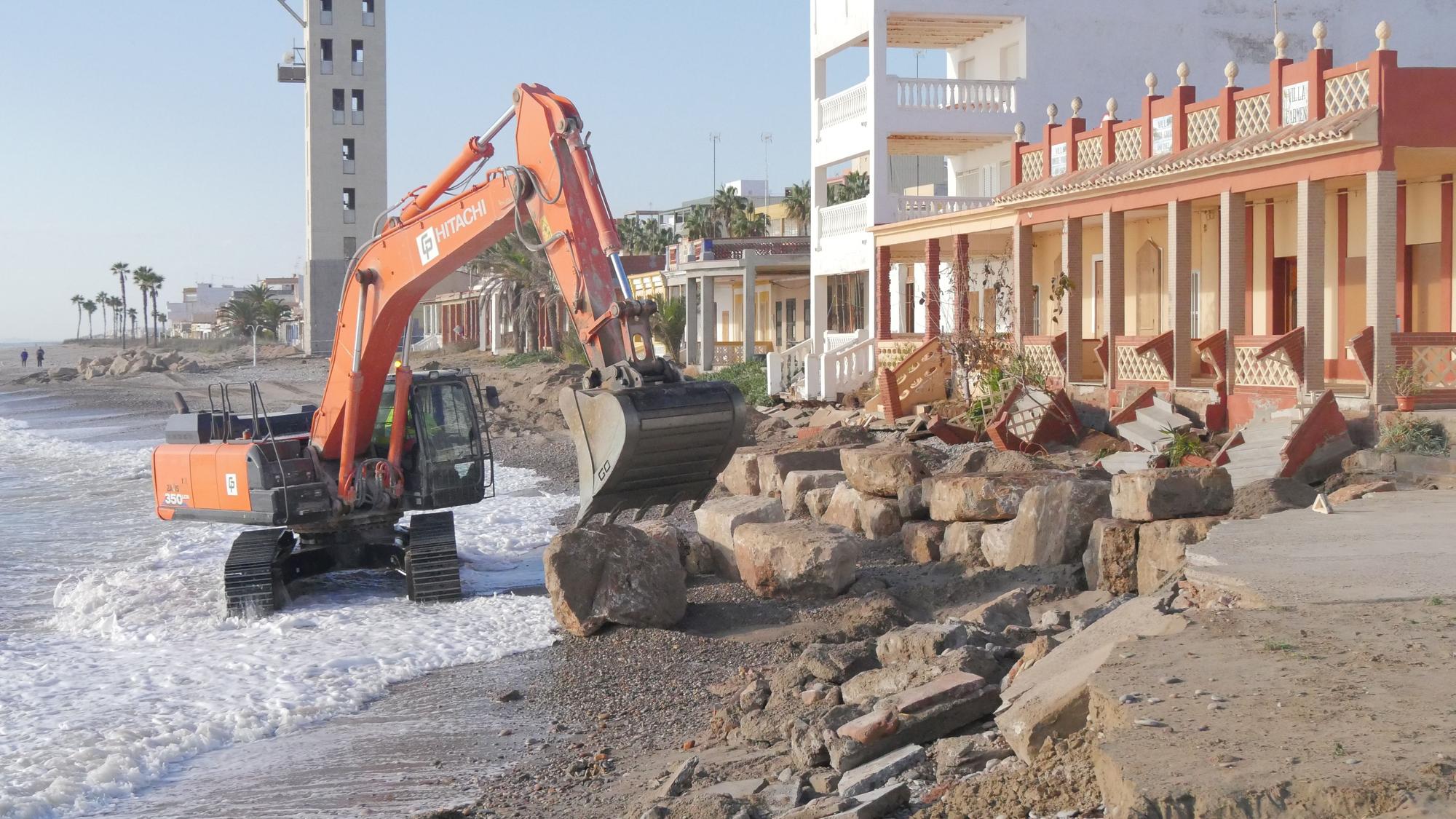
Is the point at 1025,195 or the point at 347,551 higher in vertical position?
the point at 1025,195

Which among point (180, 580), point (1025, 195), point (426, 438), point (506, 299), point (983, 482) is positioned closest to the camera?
point (983, 482)

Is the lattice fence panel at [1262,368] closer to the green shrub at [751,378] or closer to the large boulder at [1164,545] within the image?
the large boulder at [1164,545]

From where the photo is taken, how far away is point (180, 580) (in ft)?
53.6

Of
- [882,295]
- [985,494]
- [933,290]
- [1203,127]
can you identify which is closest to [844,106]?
[882,295]

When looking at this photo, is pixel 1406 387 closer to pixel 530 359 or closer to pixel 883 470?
pixel 883 470

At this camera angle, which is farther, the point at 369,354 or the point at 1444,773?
the point at 369,354

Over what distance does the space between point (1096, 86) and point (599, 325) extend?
20.9m

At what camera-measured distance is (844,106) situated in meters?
28.8

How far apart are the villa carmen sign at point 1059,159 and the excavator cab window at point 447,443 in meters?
11.4

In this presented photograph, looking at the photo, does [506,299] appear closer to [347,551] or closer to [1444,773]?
[347,551]

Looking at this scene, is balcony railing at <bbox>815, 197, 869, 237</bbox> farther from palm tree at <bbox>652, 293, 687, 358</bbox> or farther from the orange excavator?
the orange excavator

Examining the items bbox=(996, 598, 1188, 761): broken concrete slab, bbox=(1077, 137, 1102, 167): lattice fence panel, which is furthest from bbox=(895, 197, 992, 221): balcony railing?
bbox=(996, 598, 1188, 761): broken concrete slab

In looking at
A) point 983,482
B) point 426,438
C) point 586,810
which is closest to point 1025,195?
point 983,482

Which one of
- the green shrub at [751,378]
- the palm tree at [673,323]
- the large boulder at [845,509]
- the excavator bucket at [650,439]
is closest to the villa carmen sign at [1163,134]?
the large boulder at [845,509]
